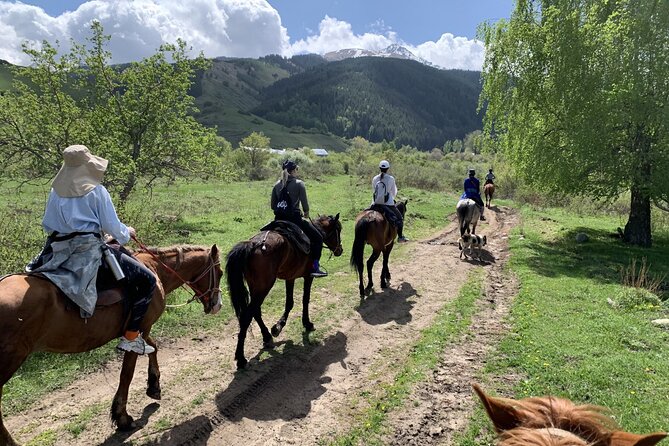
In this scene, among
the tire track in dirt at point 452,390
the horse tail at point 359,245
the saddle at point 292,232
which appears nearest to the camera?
the tire track in dirt at point 452,390

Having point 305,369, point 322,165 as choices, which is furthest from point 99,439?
point 322,165

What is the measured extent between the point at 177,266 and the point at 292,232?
228cm

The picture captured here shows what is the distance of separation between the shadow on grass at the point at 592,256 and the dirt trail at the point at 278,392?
17.9 feet

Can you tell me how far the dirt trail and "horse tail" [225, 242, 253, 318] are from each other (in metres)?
1.11

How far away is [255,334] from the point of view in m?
8.24

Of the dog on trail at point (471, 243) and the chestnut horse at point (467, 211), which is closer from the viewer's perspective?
the dog on trail at point (471, 243)

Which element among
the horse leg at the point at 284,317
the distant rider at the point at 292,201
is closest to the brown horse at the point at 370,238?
the distant rider at the point at 292,201

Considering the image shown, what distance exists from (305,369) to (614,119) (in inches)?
563

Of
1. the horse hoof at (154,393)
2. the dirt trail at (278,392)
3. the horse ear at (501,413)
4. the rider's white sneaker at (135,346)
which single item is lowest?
the dirt trail at (278,392)

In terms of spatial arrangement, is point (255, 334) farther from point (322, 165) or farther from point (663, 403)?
point (322, 165)

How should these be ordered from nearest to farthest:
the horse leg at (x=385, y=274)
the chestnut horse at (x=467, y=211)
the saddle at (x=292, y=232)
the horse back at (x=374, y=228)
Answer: the saddle at (x=292, y=232), the horse back at (x=374, y=228), the horse leg at (x=385, y=274), the chestnut horse at (x=467, y=211)

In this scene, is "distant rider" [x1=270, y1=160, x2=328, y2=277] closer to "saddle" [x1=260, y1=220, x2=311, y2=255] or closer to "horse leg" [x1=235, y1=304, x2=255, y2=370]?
"saddle" [x1=260, y1=220, x2=311, y2=255]

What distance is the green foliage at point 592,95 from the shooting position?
1430 cm

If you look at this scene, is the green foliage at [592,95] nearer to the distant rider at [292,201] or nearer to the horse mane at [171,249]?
the distant rider at [292,201]
